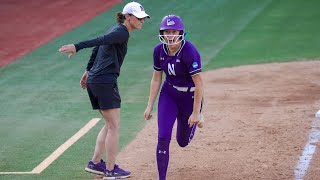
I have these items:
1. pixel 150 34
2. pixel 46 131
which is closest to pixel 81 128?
pixel 46 131

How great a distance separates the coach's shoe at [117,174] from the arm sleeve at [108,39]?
1687mm

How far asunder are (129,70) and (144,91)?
1.91 m

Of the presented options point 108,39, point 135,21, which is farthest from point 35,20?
point 108,39

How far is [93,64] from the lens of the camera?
10.0 metres

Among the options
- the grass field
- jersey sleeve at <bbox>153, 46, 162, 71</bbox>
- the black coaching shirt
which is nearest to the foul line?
the grass field

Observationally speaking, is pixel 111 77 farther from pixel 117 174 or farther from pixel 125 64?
pixel 125 64

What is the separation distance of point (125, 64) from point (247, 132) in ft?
19.6

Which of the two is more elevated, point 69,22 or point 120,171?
point 69,22

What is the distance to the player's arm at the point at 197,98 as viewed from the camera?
9.13 m

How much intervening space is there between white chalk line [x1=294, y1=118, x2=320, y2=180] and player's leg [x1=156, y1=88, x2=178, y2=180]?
69.3 inches

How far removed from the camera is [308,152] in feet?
35.6

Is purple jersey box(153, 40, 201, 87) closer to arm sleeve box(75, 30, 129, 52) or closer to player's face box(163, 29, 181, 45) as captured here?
player's face box(163, 29, 181, 45)

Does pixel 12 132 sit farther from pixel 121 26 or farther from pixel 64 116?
pixel 121 26

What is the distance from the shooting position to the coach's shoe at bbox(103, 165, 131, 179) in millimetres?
9891
